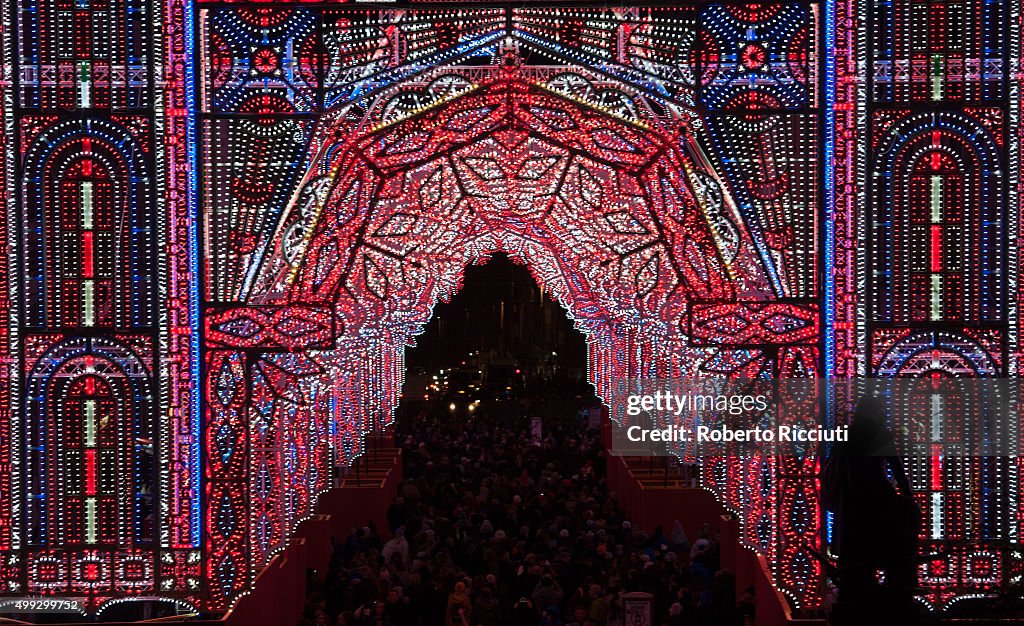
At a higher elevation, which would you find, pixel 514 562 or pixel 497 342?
pixel 497 342

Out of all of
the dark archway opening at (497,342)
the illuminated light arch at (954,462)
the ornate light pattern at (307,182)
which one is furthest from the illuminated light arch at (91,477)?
the dark archway opening at (497,342)

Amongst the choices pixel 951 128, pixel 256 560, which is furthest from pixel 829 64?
pixel 256 560

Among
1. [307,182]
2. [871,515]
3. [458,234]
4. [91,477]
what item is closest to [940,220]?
[871,515]

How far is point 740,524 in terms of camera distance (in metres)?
16.9

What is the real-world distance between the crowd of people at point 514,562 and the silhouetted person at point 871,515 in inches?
125

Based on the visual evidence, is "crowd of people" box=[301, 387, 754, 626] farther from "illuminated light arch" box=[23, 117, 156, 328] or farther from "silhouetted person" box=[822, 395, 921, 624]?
"illuminated light arch" box=[23, 117, 156, 328]

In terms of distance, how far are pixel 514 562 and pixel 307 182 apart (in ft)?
20.9

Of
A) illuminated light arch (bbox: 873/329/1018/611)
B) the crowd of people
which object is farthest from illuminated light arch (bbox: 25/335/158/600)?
illuminated light arch (bbox: 873/329/1018/611)

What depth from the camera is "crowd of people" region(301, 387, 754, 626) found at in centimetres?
1428

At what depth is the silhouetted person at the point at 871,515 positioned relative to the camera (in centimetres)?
941

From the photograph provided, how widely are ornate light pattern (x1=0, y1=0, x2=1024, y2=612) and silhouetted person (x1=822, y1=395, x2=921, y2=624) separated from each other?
7.03 ft

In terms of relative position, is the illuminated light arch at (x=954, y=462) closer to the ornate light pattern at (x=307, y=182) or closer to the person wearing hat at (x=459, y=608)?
the ornate light pattern at (x=307, y=182)

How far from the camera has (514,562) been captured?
17.2 meters

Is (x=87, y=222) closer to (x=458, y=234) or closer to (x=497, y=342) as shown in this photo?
(x=458, y=234)
